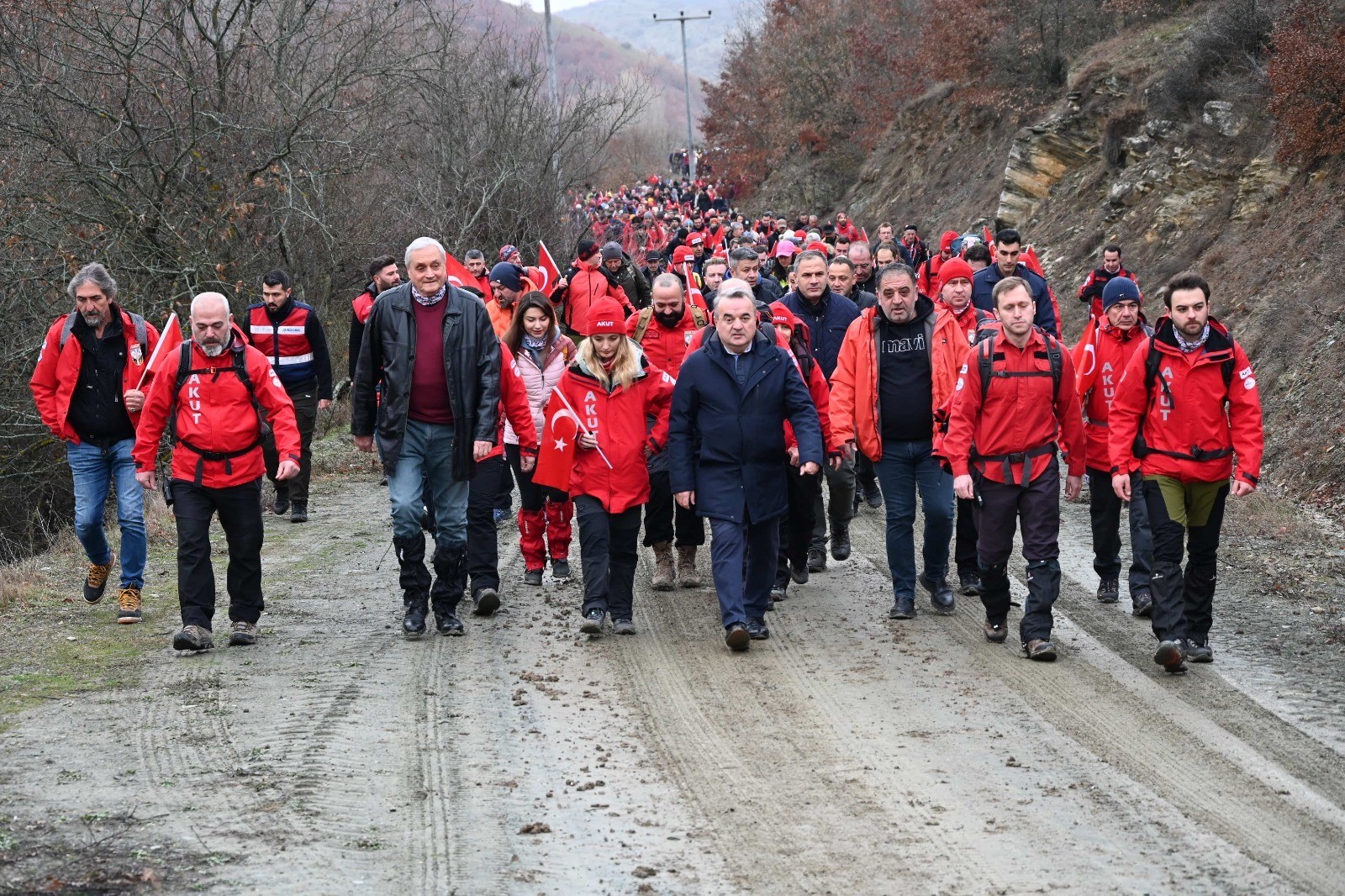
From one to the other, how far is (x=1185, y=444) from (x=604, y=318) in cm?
334

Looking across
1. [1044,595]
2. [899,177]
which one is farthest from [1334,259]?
[899,177]

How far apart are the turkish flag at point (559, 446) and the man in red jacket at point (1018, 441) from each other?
2186mm

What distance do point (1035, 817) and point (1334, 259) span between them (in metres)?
13.5

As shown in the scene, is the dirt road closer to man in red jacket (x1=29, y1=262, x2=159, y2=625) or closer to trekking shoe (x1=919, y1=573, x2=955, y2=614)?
trekking shoe (x1=919, y1=573, x2=955, y2=614)

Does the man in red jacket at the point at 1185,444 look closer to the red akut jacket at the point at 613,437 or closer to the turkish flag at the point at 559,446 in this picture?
the red akut jacket at the point at 613,437

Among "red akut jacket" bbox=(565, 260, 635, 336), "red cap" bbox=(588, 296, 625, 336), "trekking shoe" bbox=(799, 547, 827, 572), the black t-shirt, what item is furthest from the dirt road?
"red akut jacket" bbox=(565, 260, 635, 336)

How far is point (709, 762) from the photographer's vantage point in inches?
259

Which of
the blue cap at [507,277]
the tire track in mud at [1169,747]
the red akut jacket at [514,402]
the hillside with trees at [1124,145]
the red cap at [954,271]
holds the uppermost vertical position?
the hillside with trees at [1124,145]

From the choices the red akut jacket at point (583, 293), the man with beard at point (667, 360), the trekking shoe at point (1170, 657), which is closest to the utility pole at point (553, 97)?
the red akut jacket at point (583, 293)

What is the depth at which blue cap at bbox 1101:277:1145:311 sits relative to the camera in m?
9.61

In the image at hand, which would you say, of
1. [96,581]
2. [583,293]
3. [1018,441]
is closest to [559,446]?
[1018,441]

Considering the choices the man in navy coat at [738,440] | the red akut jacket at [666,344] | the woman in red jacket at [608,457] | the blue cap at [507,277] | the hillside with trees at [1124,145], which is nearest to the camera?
the man in navy coat at [738,440]

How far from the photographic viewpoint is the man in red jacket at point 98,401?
9.52m

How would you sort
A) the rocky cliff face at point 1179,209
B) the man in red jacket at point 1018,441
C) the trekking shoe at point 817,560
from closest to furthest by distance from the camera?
the man in red jacket at point 1018,441
the trekking shoe at point 817,560
the rocky cliff face at point 1179,209
